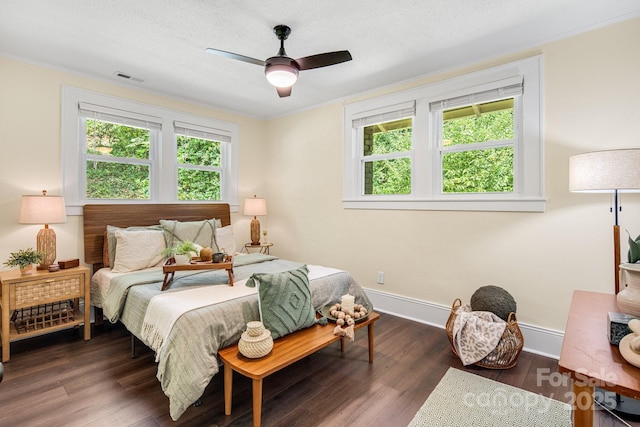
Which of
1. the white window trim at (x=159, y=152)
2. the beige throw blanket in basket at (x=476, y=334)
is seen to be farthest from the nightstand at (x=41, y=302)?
the beige throw blanket in basket at (x=476, y=334)

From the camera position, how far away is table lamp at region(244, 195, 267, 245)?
15.1 feet

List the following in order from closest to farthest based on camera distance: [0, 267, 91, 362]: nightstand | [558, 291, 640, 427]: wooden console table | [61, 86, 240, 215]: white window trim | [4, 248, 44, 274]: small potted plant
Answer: [558, 291, 640, 427]: wooden console table, [0, 267, 91, 362]: nightstand, [4, 248, 44, 274]: small potted plant, [61, 86, 240, 215]: white window trim

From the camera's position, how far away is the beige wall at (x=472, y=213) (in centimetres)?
244

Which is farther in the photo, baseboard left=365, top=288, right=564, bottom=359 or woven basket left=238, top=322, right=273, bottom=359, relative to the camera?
baseboard left=365, top=288, right=564, bottom=359

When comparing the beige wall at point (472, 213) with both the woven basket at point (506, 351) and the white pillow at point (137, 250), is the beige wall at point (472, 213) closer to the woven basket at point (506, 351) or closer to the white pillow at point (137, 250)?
the woven basket at point (506, 351)

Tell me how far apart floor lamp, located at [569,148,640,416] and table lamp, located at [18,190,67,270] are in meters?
4.08

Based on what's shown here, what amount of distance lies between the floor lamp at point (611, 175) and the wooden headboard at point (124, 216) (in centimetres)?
385

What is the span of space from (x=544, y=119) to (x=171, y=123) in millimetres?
3968

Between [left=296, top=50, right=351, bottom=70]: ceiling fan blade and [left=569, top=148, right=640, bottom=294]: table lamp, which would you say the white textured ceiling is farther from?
[left=569, top=148, right=640, bottom=294]: table lamp

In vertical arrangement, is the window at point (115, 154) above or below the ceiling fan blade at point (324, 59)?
below

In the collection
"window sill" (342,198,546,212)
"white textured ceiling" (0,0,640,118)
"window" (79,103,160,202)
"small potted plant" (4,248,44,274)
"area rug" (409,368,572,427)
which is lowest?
"area rug" (409,368,572,427)

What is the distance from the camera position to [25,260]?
8.83ft

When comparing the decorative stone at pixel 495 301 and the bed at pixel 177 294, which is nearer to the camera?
the bed at pixel 177 294

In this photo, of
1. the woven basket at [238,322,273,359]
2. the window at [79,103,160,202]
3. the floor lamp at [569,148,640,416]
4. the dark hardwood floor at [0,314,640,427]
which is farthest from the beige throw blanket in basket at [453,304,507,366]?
the window at [79,103,160,202]
